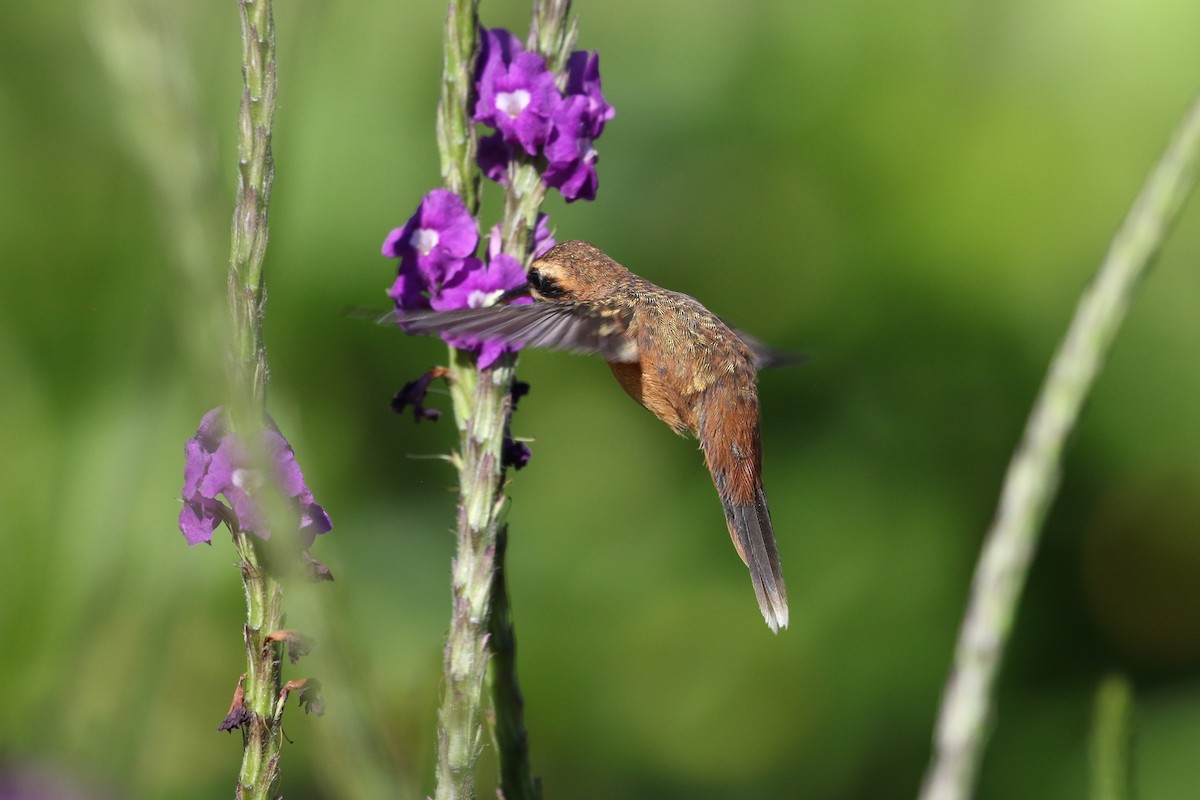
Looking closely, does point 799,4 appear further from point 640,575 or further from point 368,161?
point 640,575

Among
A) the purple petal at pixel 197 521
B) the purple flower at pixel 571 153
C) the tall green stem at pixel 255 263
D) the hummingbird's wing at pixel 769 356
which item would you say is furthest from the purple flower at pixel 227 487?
the hummingbird's wing at pixel 769 356

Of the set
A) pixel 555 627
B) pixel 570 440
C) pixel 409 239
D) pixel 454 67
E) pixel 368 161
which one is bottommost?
pixel 555 627

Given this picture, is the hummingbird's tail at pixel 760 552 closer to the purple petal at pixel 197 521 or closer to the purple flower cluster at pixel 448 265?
the purple flower cluster at pixel 448 265

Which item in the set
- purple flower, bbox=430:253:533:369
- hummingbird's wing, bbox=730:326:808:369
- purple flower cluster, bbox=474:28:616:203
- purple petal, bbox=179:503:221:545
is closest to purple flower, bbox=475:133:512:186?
purple flower cluster, bbox=474:28:616:203

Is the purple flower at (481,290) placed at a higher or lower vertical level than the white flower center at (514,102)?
lower

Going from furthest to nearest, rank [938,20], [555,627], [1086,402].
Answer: [938,20]
[555,627]
[1086,402]

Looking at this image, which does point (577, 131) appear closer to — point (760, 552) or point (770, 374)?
point (760, 552)

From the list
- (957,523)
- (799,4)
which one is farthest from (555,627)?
(799,4)

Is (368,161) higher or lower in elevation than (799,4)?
lower
